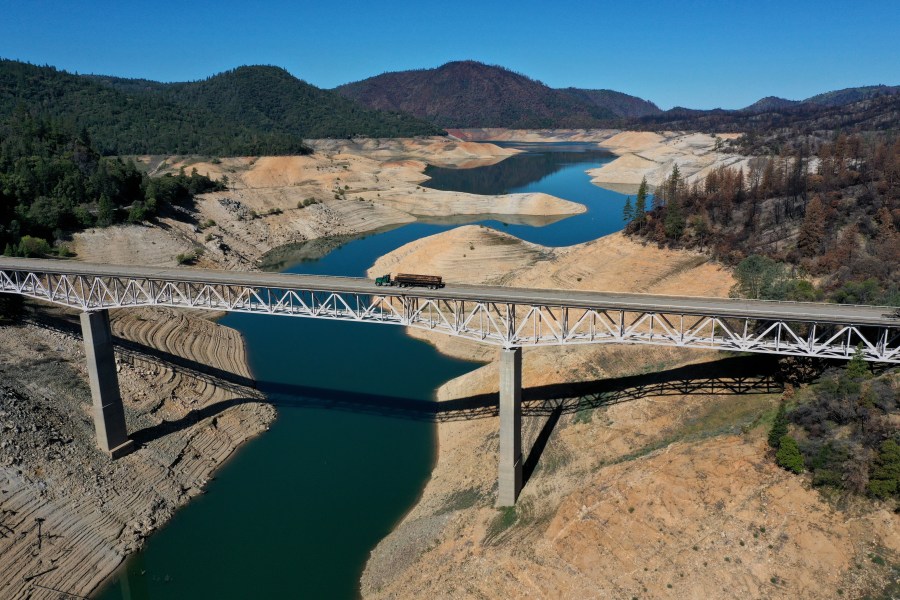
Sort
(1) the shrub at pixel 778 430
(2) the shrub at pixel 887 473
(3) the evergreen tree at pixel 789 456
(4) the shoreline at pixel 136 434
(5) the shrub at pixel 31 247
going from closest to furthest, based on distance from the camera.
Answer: (2) the shrub at pixel 887 473 < (3) the evergreen tree at pixel 789 456 < (1) the shrub at pixel 778 430 < (4) the shoreline at pixel 136 434 < (5) the shrub at pixel 31 247

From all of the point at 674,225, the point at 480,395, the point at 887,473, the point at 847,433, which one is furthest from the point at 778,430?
the point at 674,225

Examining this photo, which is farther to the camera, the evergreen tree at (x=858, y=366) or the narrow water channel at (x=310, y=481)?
the narrow water channel at (x=310, y=481)

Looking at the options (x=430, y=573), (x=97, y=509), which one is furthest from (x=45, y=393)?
(x=430, y=573)

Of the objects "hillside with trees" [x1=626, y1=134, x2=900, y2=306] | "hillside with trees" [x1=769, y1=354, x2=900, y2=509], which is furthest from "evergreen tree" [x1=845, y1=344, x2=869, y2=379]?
"hillside with trees" [x1=626, y1=134, x2=900, y2=306]

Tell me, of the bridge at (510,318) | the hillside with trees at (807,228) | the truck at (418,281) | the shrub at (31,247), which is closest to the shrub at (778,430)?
the bridge at (510,318)

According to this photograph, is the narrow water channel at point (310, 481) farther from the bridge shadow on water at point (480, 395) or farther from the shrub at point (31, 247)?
the shrub at point (31, 247)

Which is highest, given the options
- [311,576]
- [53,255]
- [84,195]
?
[84,195]

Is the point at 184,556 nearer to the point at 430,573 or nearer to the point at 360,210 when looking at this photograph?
the point at 430,573
